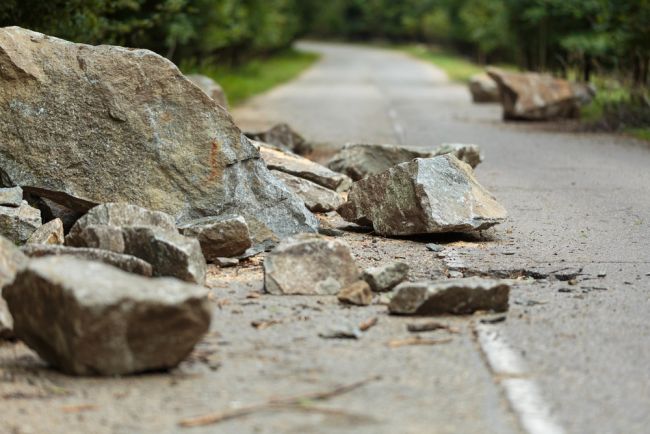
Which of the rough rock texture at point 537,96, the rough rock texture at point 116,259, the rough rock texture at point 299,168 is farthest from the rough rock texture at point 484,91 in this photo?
the rough rock texture at point 116,259

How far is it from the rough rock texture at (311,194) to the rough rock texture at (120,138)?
3.37 feet

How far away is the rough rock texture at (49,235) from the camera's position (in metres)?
7.73

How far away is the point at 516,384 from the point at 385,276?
6.73ft

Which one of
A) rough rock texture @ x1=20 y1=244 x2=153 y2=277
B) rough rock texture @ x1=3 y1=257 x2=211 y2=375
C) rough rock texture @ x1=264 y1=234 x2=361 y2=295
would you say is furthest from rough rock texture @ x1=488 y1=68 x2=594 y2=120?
rough rock texture @ x1=3 y1=257 x2=211 y2=375

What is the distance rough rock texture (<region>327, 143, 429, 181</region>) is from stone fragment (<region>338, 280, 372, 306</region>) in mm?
4722

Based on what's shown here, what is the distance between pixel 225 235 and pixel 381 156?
409cm

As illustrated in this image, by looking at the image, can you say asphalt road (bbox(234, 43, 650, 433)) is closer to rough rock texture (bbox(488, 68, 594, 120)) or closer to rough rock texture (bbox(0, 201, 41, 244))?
rough rock texture (bbox(488, 68, 594, 120))

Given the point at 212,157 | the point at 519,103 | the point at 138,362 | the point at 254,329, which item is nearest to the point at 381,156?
the point at 212,157

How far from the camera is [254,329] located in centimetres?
618

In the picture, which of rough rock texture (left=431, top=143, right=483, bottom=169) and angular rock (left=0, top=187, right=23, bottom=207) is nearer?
angular rock (left=0, top=187, right=23, bottom=207)

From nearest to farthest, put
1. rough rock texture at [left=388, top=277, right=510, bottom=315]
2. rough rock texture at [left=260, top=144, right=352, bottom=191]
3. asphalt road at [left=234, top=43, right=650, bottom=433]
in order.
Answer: asphalt road at [left=234, top=43, right=650, bottom=433], rough rock texture at [left=388, top=277, right=510, bottom=315], rough rock texture at [left=260, top=144, right=352, bottom=191]

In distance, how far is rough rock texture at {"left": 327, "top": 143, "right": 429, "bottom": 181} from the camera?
11.7 m

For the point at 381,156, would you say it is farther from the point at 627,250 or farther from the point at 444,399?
the point at 444,399

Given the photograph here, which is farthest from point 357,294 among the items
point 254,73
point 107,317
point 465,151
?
point 254,73
